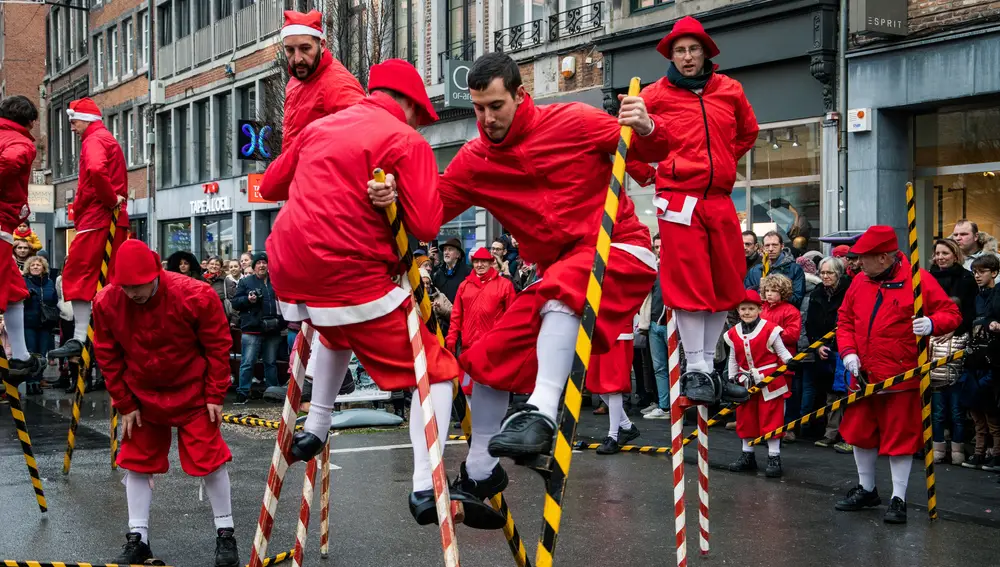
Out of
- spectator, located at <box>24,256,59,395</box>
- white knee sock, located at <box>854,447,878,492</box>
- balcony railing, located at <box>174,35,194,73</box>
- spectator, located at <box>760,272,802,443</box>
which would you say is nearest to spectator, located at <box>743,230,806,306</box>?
spectator, located at <box>760,272,802,443</box>

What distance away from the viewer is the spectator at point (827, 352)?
12047 mm

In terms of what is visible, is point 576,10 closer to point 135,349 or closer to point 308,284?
point 135,349

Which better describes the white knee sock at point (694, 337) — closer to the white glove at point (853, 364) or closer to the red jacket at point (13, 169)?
the white glove at point (853, 364)

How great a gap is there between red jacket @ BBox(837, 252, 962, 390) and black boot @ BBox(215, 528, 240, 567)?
16.3ft

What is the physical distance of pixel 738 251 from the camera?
721 centimetres

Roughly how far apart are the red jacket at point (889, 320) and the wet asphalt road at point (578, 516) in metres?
1.15

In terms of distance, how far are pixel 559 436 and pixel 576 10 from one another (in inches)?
735

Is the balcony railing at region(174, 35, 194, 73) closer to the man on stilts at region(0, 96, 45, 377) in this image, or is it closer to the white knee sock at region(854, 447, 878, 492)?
the man on stilts at region(0, 96, 45, 377)

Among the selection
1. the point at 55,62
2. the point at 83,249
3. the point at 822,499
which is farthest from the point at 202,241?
the point at 822,499

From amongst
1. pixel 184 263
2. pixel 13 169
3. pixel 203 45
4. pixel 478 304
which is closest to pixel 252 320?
pixel 184 263

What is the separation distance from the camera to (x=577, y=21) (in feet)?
73.9

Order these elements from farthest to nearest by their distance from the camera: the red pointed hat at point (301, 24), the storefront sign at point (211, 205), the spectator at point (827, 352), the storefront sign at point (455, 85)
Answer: the storefront sign at point (211, 205)
the storefront sign at point (455, 85)
the spectator at point (827, 352)
the red pointed hat at point (301, 24)

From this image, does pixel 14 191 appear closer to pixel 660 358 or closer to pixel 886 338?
pixel 886 338

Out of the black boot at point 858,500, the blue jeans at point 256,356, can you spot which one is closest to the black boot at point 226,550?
the black boot at point 858,500
